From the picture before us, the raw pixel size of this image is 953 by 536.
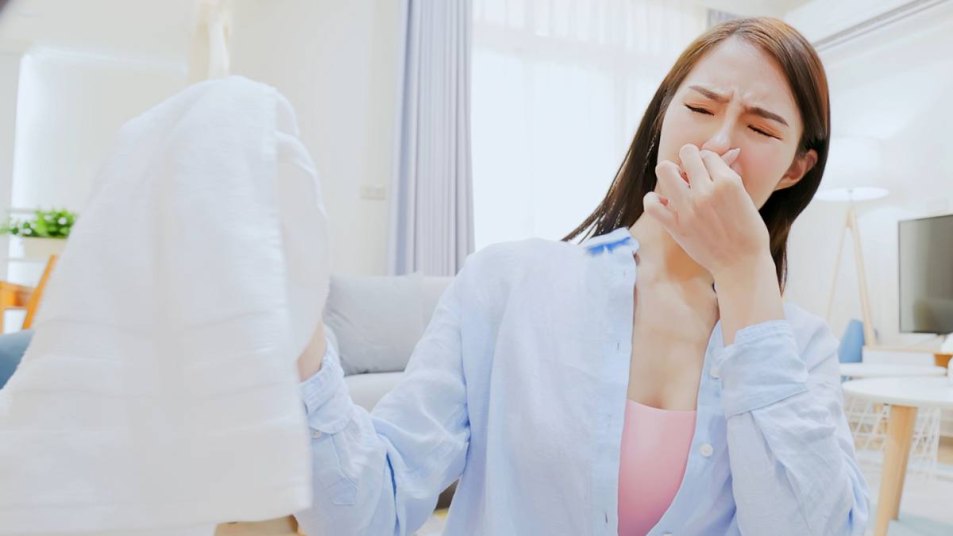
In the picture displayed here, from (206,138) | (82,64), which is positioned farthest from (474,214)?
(206,138)

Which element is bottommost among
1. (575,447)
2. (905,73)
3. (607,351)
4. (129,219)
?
(575,447)

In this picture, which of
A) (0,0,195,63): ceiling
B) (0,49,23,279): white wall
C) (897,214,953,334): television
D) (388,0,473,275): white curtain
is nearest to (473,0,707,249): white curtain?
(388,0,473,275): white curtain

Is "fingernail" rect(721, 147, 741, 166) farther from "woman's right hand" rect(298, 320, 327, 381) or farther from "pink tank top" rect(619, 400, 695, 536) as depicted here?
"woman's right hand" rect(298, 320, 327, 381)

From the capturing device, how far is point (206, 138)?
0.35 m

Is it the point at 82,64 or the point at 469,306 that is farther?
the point at 82,64

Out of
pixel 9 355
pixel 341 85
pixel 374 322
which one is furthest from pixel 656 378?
pixel 341 85

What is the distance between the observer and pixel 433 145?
4.12m

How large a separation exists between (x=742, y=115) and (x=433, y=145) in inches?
136

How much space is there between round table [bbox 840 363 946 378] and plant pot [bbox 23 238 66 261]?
13.2 ft

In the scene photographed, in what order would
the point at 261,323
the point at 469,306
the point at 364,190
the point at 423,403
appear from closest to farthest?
the point at 261,323
the point at 423,403
the point at 469,306
the point at 364,190

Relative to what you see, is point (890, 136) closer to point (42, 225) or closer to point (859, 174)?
point (859, 174)

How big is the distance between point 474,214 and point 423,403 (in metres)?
3.69

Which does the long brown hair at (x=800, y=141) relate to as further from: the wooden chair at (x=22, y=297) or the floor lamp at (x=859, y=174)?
the floor lamp at (x=859, y=174)

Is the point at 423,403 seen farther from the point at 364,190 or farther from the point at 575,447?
the point at 364,190
